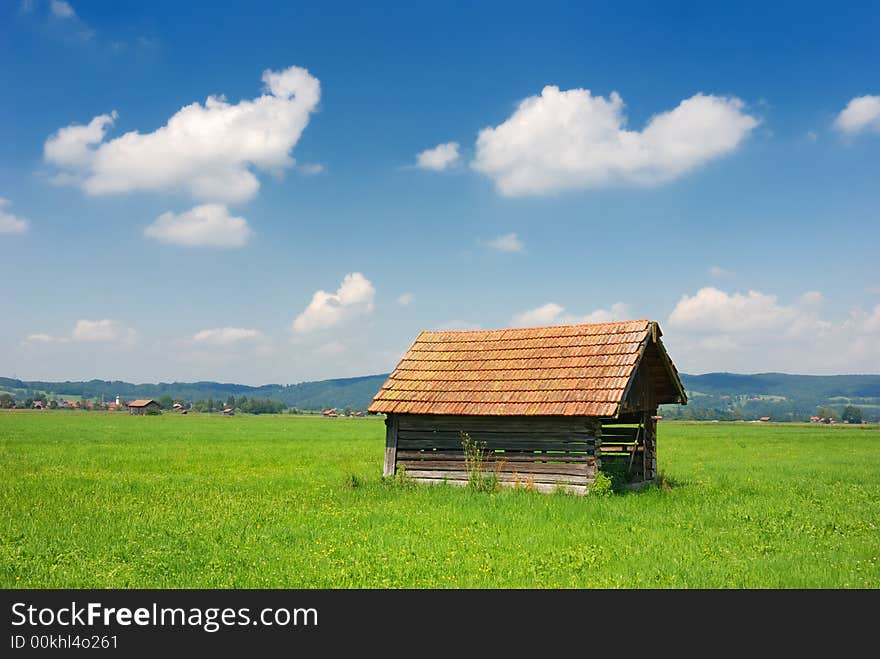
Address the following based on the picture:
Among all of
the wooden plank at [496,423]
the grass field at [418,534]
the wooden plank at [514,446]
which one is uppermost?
the wooden plank at [496,423]

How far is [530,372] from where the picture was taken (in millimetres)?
24141

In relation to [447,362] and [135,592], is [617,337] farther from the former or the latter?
[135,592]

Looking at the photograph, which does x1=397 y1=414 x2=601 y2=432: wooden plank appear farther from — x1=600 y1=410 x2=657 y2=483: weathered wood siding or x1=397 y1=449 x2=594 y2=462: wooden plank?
x1=600 y1=410 x2=657 y2=483: weathered wood siding

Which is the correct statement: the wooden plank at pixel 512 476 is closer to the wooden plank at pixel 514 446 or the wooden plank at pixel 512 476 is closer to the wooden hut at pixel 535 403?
the wooden hut at pixel 535 403

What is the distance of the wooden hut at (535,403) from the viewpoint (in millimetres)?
21892

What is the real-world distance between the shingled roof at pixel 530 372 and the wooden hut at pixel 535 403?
4cm

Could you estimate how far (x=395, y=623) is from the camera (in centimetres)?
940

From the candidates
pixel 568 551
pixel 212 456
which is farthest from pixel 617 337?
pixel 212 456

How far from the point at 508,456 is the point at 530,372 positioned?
2848 mm

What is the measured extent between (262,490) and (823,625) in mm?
18025

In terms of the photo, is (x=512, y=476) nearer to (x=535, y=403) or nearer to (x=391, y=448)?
(x=535, y=403)

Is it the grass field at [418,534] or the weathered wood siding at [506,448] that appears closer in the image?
the grass field at [418,534]

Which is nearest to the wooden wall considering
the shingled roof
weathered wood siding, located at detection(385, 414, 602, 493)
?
weathered wood siding, located at detection(385, 414, 602, 493)

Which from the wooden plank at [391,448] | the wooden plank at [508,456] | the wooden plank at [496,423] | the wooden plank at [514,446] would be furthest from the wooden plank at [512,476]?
the wooden plank at [496,423]
